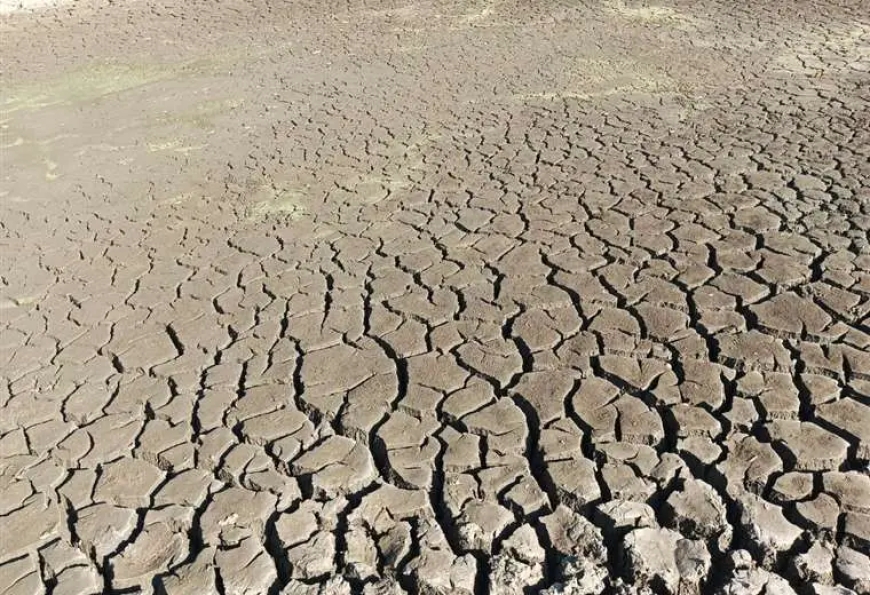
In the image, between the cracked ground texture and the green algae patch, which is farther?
the green algae patch

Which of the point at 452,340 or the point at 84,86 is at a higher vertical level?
the point at 452,340

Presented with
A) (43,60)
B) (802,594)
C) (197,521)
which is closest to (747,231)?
(802,594)

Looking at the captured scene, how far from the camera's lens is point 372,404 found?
381 centimetres

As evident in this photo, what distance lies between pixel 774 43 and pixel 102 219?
294 inches

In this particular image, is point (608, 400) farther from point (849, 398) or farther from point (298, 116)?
point (298, 116)

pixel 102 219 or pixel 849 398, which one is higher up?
pixel 849 398

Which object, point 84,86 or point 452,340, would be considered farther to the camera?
point 84,86

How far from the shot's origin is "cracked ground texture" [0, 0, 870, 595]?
3008 millimetres

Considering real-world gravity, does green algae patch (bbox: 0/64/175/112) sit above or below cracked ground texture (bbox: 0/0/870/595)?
below

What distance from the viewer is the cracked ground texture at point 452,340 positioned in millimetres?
3008

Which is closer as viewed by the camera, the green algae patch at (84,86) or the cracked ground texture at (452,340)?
the cracked ground texture at (452,340)

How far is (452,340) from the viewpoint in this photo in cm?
421

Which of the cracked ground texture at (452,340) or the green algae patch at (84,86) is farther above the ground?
the cracked ground texture at (452,340)

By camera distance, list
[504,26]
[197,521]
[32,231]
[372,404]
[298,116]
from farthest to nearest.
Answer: [504,26]
[298,116]
[32,231]
[372,404]
[197,521]
